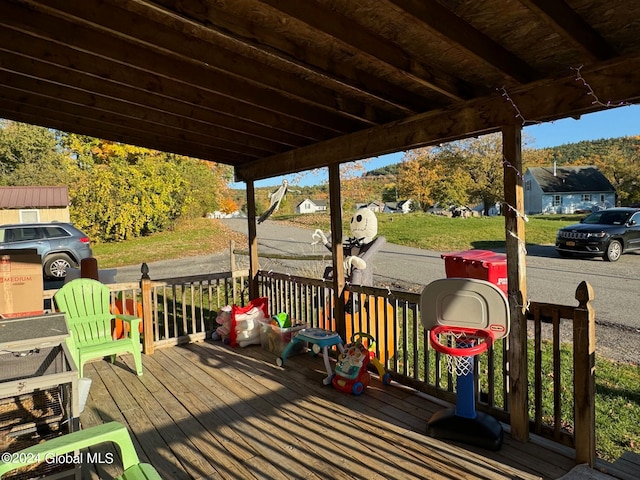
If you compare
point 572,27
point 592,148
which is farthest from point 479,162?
point 572,27

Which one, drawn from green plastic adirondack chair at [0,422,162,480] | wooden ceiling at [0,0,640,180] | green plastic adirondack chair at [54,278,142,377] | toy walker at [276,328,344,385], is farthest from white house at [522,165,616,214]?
green plastic adirondack chair at [0,422,162,480]

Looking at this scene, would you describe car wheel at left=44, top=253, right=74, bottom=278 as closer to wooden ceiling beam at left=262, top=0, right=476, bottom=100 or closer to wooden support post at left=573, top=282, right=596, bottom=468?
wooden ceiling beam at left=262, top=0, right=476, bottom=100

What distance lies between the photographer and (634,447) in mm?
2705

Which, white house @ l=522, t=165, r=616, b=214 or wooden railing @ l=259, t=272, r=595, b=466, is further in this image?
white house @ l=522, t=165, r=616, b=214

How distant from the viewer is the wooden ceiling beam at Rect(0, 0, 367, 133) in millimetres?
2156

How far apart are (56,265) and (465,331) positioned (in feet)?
33.8

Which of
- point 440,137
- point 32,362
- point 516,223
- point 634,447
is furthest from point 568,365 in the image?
point 32,362

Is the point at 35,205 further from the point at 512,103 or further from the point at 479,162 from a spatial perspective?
the point at 479,162

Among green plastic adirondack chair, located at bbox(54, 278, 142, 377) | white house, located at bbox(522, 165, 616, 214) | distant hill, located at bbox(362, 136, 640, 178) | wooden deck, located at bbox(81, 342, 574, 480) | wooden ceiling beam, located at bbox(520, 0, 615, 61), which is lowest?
wooden deck, located at bbox(81, 342, 574, 480)

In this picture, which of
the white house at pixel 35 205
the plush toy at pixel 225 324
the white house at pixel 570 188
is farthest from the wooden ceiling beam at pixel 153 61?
the white house at pixel 570 188

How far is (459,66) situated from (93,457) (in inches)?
131

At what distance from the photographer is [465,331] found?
8.18ft

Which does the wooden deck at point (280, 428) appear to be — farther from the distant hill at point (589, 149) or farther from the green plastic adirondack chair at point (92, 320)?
the distant hill at point (589, 149)

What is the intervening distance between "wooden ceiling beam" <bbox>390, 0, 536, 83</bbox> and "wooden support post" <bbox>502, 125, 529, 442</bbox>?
359mm
